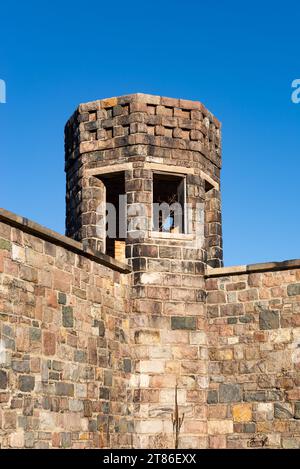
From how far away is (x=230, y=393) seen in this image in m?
12.5

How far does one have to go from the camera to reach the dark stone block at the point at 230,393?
12492 mm

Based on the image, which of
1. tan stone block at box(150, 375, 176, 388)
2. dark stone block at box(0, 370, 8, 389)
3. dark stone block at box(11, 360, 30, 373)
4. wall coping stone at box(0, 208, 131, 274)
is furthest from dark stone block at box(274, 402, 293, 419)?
dark stone block at box(0, 370, 8, 389)

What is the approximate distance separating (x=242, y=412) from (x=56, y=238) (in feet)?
12.8

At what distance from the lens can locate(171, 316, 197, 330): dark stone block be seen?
41.4 feet

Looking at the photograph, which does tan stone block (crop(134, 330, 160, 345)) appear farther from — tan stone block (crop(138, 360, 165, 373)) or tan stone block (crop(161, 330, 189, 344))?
tan stone block (crop(138, 360, 165, 373))

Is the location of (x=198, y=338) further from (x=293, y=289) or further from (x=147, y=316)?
(x=293, y=289)

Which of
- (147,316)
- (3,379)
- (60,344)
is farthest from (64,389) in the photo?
(147,316)

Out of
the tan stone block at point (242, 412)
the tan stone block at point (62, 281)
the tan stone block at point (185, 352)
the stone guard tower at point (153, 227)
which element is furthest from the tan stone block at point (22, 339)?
the tan stone block at point (242, 412)

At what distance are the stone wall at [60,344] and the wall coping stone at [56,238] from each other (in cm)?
2

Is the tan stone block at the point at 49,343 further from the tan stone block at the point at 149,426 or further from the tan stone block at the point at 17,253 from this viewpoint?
the tan stone block at the point at 149,426

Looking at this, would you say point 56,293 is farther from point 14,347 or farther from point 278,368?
point 278,368

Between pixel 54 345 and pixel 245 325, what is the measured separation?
3312 millimetres

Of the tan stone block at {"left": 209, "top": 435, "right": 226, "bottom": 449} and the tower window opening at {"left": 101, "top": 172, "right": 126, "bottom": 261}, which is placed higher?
the tower window opening at {"left": 101, "top": 172, "right": 126, "bottom": 261}
